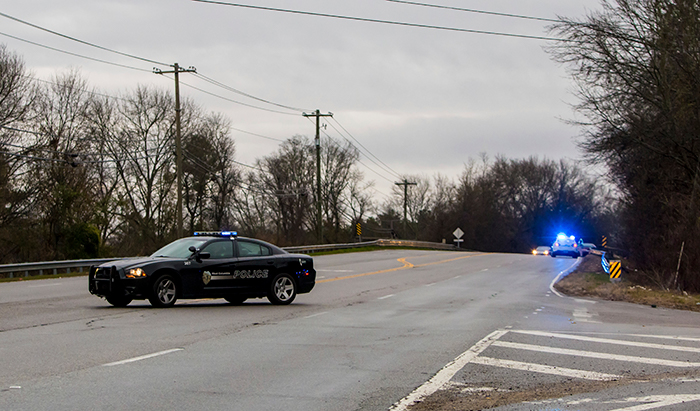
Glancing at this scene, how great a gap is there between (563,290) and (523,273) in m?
8.93

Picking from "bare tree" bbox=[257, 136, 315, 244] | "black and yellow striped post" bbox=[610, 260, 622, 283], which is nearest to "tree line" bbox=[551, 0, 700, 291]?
"black and yellow striped post" bbox=[610, 260, 622, 283]

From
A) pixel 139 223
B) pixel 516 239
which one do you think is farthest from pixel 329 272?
pixel 516 239

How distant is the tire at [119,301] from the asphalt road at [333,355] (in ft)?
0.52

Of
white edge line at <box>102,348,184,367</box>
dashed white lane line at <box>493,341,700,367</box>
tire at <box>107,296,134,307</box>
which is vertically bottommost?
dashed white lane line at <box>493,341,700,367</box>

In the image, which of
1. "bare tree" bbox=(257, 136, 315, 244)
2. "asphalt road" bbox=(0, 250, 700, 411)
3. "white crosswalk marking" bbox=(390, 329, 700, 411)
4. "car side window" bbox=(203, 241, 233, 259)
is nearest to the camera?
"asphalt road" bbox=(0, 250, 700, 411)

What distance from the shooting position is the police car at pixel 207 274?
14.6m

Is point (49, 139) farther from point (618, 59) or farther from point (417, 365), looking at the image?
point (417, 365)

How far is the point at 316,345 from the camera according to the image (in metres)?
10.2

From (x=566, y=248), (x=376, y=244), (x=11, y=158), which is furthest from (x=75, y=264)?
(x=376, y=244)

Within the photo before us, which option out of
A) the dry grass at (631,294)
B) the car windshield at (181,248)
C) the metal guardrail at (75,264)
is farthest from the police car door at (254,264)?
the metal guardrail at (75,264)

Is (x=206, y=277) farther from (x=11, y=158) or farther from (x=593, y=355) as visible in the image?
(x=11, y=158)

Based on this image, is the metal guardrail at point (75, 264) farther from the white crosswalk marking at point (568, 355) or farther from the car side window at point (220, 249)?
the white crosswalk marking at point (568, 355)

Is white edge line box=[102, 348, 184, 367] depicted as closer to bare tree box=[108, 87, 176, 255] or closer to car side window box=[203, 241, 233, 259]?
car side window box=[203, 241, 233, 259]

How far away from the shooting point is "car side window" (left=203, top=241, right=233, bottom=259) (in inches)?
620
